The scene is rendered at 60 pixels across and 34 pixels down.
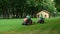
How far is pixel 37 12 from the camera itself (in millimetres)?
65500

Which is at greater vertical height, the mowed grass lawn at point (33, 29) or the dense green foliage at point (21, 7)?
the dense green foliage at point (21, 7)

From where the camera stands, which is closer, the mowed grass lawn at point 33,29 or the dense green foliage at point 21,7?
the mowed grass lawn at point 33,29

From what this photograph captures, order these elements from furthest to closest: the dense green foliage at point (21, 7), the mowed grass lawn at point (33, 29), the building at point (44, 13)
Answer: the building at point (44, 13) → the dense green foliage at point (21, 7) → the mowed grass lawn at point (33, 29)

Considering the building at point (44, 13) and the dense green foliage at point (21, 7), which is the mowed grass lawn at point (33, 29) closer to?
the dense green foliage at point (21, 7)

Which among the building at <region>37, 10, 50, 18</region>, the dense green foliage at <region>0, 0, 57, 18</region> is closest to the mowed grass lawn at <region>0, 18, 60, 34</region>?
the dense green foliage at <region>0, 0, 57, 18</region>

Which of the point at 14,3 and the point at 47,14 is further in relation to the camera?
the point at 47,14

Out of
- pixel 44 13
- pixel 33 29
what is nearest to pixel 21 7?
pixel 44 13

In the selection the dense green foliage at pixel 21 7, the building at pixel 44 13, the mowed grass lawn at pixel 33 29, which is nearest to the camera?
the mowed grass lawn at pixel 33 29

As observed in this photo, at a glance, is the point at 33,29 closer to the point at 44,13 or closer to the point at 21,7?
the point at 21,7

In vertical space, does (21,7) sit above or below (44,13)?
above

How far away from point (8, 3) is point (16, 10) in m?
4.81

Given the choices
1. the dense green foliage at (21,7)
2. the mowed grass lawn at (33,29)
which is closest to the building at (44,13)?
the dense green foliage at (21,7)

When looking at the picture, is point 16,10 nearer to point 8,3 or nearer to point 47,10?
point 8,3

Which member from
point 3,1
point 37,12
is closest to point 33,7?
point 37,12
